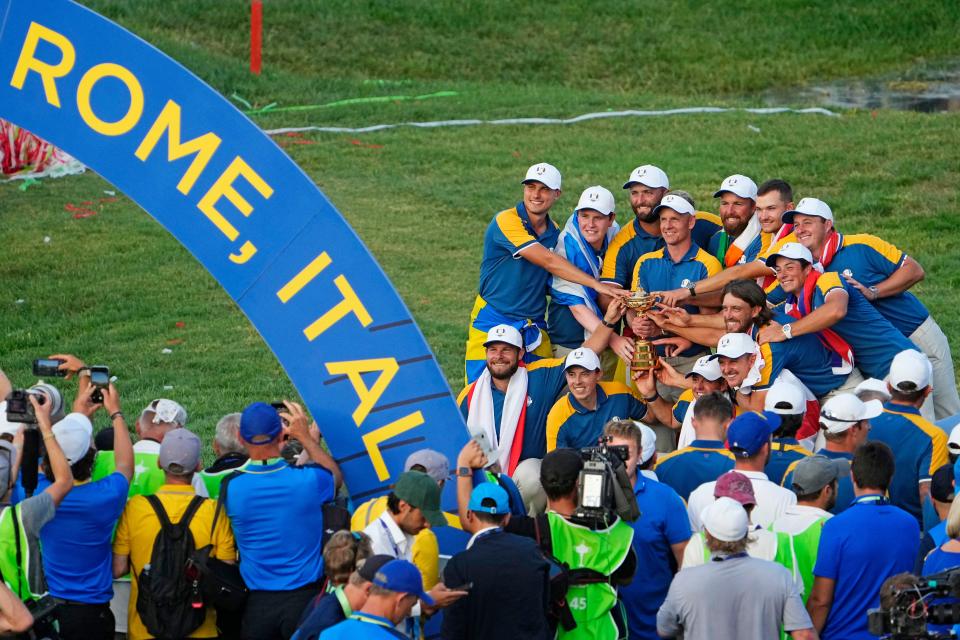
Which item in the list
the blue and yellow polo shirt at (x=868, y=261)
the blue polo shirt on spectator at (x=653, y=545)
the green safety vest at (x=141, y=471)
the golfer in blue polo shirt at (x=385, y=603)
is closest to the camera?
the golfer in blue polo shirt at (x=385, y=603)

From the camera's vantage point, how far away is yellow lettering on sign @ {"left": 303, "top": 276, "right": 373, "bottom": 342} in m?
9.25

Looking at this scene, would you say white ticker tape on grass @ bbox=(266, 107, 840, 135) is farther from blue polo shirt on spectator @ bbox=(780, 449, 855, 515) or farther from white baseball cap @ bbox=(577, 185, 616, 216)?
blue polo shirt on spectator @ bbox=(780, 449, 855, 515)

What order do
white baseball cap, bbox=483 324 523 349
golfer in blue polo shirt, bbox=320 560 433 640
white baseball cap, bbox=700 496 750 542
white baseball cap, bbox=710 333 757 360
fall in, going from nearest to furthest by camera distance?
golfer in blue polo shirt, bbox=320 560 433 640
white baseball cap, bbox=700 496 750 542
white baseball cap, bbox=710 333 757 360
white baseball cap, bbox=483 324 523 349

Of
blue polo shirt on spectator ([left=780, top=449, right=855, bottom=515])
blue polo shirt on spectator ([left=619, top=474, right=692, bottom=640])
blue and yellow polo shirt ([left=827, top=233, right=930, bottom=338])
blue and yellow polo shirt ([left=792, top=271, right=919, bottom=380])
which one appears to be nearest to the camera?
blue polo shirt on spectator ([left=619, top=474, right=692, bottom=640])

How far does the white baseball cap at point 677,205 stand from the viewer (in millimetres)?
11172

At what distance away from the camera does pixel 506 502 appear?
25.6 ft

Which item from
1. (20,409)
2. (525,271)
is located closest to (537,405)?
(525,271)

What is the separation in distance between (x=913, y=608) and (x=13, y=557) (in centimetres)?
424

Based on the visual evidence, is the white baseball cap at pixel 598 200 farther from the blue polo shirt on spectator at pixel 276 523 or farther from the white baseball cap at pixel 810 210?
the blue polo shirt on spectator at pixel 276 523

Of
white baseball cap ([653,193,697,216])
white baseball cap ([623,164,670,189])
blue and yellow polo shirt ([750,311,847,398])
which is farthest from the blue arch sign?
white baseball cap ([623,164,670,189])

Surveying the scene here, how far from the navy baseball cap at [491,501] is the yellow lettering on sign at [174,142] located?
2.67 m

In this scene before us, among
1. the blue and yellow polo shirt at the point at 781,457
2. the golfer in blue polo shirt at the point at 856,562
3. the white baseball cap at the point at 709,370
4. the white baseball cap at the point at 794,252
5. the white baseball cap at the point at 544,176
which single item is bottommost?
the golfer in blue polo shirt at the point at 856,562

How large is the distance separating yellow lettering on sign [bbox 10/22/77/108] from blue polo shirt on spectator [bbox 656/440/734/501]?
407 centimetres

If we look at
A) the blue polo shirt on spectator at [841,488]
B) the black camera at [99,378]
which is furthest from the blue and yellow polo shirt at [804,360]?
the black camera at [99,378]
